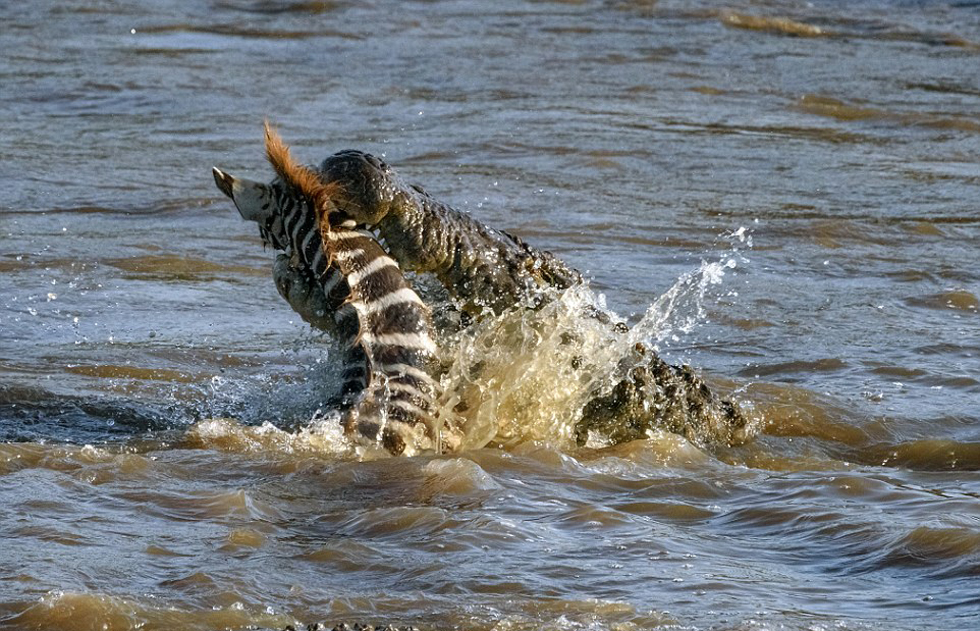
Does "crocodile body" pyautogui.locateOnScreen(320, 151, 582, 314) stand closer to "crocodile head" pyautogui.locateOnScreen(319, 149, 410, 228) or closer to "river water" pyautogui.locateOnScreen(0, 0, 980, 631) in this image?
"crocodile head" pyautogui.locateOnScreen(319, 149, 410, 228)

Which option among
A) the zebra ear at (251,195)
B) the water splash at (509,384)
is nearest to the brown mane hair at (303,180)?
the zebra ear at (251,195)

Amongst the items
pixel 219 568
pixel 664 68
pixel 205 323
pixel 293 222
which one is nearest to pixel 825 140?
pixel 664 68

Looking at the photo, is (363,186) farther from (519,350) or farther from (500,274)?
(519,350)

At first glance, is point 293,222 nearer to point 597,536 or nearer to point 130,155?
point 597,536

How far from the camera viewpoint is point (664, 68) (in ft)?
50.3

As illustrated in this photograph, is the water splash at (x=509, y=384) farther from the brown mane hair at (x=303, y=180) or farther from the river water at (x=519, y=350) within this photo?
the brown mane hair at (x=303, y=180)

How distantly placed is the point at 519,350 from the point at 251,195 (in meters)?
1.01

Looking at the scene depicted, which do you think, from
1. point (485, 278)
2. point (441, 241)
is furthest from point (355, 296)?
point (485, 278)

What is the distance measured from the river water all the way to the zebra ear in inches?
20.6

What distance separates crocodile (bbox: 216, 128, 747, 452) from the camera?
436 cm

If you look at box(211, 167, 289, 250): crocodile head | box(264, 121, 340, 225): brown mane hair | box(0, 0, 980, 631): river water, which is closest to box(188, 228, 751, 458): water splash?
box(0, 0, 980, 631): river water

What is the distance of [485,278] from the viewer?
465 centimetres

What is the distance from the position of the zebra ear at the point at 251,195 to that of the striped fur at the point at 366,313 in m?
0.06

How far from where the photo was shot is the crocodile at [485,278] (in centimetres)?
436
